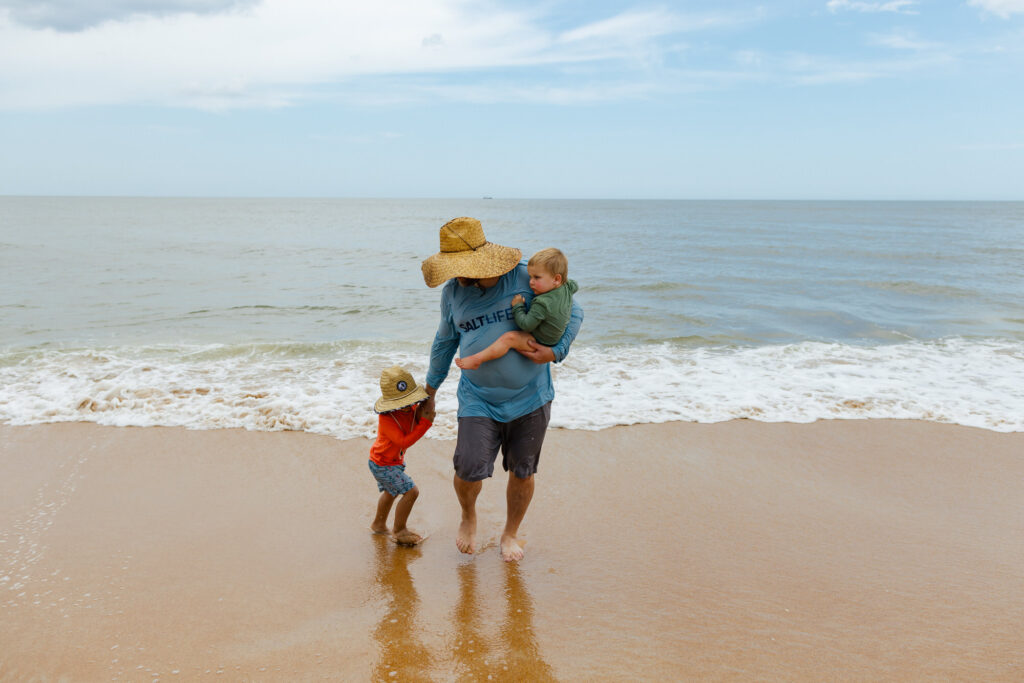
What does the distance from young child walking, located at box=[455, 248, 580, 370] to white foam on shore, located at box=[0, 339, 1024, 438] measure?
2798 millimetres

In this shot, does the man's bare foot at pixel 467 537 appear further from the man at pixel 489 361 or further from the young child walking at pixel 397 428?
the young child walking at pixel 397 428

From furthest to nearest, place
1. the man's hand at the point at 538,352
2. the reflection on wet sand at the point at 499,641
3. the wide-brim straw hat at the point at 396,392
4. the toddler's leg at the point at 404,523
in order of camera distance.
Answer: the toddler's leg at the point at 404,523 → the wide-brim straw hat at the point at 396,392 → the man's hand at the point at 538,352 → the reflection on wet sand at the point at 499,641

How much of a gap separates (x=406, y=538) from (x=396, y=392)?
902 millimetres

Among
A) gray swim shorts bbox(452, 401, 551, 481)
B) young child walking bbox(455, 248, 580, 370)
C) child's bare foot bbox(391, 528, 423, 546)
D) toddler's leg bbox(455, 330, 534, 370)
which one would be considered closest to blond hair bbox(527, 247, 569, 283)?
young child walking bbox(455, 248, 580, 370)

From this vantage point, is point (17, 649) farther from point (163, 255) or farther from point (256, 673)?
point (163, 255)

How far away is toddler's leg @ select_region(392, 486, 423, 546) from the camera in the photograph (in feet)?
12.7

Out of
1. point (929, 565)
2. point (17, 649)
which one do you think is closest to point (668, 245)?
point (929, 565)

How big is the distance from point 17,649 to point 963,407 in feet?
25.2

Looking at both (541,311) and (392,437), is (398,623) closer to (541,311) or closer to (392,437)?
(392,437)

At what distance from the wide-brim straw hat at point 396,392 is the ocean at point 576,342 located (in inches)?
90.3

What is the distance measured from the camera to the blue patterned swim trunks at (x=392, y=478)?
3748 mm

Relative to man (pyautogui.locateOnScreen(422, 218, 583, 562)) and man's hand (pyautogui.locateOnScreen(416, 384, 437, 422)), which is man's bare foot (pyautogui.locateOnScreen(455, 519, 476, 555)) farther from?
man's hand (pyautogui.locateOnScreen(416, 384, 437, 422))

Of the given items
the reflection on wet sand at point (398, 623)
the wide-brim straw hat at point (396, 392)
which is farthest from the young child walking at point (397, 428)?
the reflection on wet sand at point (398, 623)

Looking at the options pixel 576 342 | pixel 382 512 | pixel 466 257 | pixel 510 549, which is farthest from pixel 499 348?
pixel 576 342
